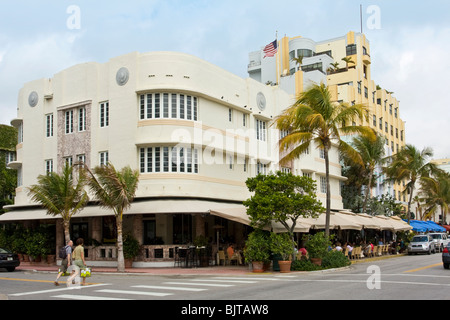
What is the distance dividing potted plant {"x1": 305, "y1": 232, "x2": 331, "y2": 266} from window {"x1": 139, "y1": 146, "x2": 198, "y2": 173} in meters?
Answer: 7.88

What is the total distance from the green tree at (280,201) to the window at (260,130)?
386 inches

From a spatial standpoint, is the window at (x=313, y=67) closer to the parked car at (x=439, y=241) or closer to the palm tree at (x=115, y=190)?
the parked car at (x=439, y=241)

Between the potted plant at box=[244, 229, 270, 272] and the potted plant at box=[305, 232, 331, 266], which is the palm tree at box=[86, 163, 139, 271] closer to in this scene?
the potted plant at box=[244, 229, 270, 272]

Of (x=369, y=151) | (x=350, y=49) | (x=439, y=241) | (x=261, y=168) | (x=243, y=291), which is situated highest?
(x=350, y=49)

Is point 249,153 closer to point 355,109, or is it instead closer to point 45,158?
point 355,109

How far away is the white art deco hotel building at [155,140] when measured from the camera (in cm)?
2709

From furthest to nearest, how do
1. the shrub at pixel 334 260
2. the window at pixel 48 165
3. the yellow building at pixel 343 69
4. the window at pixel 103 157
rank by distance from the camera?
the yellow building at pixel 343 69
the window at pixel 48 165
the window at pixel 103 157
the shrub at pixel 334 260

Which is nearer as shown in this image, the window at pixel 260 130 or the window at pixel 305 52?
the window at pixel 260 130

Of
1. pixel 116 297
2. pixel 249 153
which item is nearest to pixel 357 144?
pixel 249 153

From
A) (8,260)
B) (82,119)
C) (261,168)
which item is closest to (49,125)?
(82,119)

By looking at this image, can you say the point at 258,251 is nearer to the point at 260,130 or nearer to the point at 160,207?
the point at 160,207

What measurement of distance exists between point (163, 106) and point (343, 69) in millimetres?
38862

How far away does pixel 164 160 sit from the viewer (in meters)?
27.4

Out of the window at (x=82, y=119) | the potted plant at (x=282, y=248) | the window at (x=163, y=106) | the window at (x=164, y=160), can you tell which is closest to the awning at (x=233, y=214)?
the potted plant at (x=282, y=248)
